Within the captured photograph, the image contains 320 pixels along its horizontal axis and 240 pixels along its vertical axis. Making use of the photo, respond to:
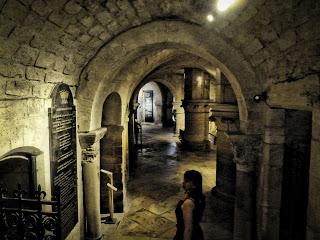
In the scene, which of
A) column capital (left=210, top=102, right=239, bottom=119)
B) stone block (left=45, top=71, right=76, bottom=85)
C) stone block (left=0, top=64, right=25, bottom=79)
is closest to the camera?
stone block (left=0, top=64, right=25, bottom=79)

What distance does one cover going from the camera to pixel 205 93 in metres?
12.3

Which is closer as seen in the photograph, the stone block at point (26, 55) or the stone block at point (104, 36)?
the stone block at point (26, 55)

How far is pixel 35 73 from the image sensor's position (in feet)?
10.3

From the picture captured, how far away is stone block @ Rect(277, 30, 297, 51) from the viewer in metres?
2.69

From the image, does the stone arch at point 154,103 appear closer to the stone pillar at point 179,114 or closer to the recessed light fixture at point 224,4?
the stone pillar at point 179,114

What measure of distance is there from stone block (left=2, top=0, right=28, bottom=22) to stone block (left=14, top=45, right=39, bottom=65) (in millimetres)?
391

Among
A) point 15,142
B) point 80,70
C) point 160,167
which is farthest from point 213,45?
point 160,167

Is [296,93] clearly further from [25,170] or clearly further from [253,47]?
[25,170]

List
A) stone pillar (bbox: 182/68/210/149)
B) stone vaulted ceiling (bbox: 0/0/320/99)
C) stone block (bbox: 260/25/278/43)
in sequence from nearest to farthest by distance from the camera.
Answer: stone vaulted ceiling (bbox: 0/0/320/99) → stone block (bbox: 260/25/278/43) → stone pillar (bbox: 182/68/210/149)

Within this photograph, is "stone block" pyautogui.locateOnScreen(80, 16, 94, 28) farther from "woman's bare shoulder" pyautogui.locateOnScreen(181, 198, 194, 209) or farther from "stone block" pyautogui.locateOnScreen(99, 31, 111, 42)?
"woman's bare shoulder" pyautogui.locateOnScreen(181, 198, 194, 209)

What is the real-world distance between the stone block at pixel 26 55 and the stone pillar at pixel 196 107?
9.57 m

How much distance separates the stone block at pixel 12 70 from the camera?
260cm

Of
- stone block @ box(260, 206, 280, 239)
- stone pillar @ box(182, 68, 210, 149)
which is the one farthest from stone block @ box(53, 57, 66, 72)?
stone pillar @ box(182, 68, 210, 149)

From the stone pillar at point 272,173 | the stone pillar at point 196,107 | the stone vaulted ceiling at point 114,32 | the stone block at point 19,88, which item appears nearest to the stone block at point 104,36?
the stone vaulted ceiling at point 114,32
